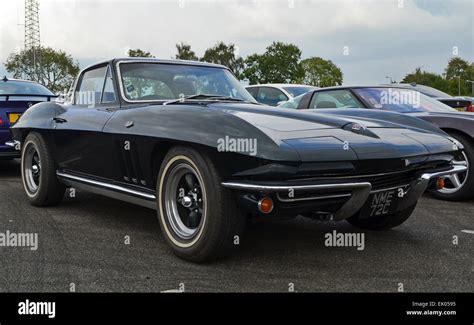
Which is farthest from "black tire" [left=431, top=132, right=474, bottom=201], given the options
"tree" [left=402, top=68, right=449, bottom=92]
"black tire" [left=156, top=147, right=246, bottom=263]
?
"tree" [left=402, top=68, right=449, bottom=92]

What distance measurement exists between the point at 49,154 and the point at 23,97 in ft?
8.65

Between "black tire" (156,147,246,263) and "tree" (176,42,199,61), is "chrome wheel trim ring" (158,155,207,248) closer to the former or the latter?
"black tire" (156,147,246,263)

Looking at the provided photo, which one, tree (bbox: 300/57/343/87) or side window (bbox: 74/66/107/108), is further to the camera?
tree (bbox: 300/57/343/87)

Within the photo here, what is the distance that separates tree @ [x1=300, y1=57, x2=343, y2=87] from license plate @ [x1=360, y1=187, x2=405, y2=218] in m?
72.2

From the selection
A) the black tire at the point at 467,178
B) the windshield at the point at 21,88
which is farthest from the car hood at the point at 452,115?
the windshield at the point at 21,88

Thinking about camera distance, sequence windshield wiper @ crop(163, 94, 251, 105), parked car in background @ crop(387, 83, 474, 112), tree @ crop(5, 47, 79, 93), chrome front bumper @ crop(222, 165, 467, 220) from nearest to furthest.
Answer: chrome front bumper @ crop(222, 165, 467, 220)
windshield wiper @ crop(163, 94, 251, 105)
parked car in background @ crop(387, 83, 474, 112)
tree @ crop(5, 47, 79, 93)

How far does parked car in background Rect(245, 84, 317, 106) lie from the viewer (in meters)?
10.4

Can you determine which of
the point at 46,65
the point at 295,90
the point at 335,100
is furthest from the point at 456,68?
the point at 335,100

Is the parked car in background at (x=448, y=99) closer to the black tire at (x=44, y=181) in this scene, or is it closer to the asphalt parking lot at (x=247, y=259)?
the asphalt parking lot at (x=247, y=259)

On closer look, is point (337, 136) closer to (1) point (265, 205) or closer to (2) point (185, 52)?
(1) point (265, 205)

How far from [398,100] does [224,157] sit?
3.82 meters

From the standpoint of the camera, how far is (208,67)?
459cm
